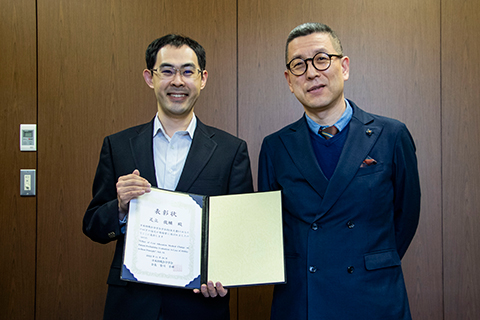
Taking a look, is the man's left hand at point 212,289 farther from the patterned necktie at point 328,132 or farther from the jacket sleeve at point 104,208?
the patterned necktie at point 328,132

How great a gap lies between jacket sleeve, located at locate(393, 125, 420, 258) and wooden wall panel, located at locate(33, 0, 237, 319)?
1.43 meters

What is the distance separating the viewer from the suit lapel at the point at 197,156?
154 centimetres

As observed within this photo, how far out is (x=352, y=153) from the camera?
4.75ft

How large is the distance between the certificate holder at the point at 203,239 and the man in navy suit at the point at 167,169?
0.24ft

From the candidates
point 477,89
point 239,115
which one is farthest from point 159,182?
point 477,89

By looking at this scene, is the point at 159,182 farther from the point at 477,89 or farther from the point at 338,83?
the point at 477,89

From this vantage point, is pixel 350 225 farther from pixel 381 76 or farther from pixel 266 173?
pixel 381 76

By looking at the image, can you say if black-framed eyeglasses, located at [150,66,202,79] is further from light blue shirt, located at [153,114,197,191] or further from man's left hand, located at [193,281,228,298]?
man's left hand, located at [193,281,228,298]

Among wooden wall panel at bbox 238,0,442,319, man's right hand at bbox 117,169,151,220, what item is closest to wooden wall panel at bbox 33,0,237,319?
wooden wall panel at bbox 238,0,442,319

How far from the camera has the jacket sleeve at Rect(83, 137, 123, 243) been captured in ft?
4.82

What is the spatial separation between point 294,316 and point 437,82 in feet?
6.77

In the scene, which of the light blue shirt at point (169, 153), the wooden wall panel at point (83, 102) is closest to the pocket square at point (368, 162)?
the light blue shirt at point (169, 153)

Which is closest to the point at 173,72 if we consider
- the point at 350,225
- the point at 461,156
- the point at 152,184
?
the point at 152,184

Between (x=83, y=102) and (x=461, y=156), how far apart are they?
107 inches
